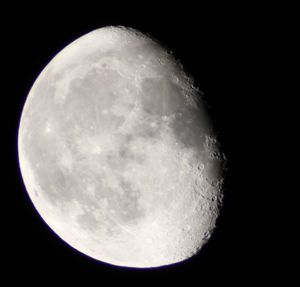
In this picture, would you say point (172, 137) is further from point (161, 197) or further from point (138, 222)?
point (138, 222)

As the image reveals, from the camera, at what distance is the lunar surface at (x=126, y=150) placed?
2.87 meters

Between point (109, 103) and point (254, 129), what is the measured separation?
1.17 m

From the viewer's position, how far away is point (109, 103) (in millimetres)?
2893

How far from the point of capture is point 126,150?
287 cm

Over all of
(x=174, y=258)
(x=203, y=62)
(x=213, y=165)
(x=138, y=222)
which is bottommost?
(x=174, y=258)

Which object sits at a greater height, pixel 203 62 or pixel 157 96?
pixel 203 62

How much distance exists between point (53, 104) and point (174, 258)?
68.0 inches

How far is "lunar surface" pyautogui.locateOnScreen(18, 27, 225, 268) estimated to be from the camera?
9.42ft

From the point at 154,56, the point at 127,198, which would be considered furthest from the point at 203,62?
the point at 127,198

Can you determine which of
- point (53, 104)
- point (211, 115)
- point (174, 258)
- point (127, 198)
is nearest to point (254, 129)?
point (211, 115)

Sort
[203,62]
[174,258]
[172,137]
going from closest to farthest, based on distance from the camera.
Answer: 1. [172,137]
2. [203,62]
3. [174,258]

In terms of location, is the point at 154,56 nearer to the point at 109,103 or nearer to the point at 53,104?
the point at 109,103

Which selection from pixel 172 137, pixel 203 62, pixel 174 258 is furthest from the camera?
pixel 174 258

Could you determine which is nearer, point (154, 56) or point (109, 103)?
point (109, 103)
